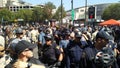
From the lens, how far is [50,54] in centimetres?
1038

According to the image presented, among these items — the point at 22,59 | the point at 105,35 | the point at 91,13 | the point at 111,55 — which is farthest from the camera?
the point at 91,13

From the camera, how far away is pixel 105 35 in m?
6.87

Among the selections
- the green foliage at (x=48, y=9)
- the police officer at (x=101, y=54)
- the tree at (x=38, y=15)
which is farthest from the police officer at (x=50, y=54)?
the tree at (x=38, y=15)

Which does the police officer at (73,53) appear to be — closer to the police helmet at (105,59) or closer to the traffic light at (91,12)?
the police helmet at (105,59)

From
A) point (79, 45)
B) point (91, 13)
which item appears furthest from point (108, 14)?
point (79, 45)

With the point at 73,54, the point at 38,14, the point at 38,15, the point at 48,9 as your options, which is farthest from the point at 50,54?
the point at 38,15

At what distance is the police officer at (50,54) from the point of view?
10.3 m

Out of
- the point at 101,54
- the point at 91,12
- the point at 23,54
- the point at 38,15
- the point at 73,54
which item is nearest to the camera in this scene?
the point at 23,54

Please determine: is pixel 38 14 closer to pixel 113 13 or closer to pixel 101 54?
pixel 113 13

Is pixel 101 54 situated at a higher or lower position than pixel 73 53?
higher

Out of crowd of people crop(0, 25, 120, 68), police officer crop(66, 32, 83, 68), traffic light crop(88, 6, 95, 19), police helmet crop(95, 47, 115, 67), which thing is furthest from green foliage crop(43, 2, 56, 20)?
police helmet crop(95, 47, 115, 67)

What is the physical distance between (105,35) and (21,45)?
5.87 feet

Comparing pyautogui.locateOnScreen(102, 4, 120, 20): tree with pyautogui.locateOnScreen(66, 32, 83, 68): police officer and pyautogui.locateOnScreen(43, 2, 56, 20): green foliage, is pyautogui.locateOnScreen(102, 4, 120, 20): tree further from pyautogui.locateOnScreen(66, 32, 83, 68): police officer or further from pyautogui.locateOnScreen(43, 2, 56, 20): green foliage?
pyautogui.locateOnScreen(66, 32, 83, 68): police officer

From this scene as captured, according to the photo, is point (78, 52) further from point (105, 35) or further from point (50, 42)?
point (105, 35)
